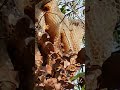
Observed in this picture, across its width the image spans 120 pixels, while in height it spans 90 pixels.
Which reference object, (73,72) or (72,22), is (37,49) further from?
(72,22)

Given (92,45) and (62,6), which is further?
(62,6)

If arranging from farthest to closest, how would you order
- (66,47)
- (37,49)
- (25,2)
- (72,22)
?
(72,22) → (66,47) → (37,49) → (25,2)

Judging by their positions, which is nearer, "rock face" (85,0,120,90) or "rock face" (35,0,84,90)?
"rock face" (85,0,120,90)

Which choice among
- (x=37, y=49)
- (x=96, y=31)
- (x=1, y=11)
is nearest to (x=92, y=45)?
(x=96, y=31)

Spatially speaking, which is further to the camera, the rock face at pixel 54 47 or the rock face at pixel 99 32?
the rock face at pixel 54 47

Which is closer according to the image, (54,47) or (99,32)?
(99,32)

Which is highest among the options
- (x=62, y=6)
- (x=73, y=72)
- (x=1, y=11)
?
(x=62, y=6)

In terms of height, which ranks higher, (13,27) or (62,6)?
(62,6)

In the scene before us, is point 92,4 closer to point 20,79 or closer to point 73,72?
point 20,79

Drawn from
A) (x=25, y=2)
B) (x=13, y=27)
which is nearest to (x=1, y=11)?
(x=13, y=27)

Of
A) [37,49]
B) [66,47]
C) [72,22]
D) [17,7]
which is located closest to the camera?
[17,7]
